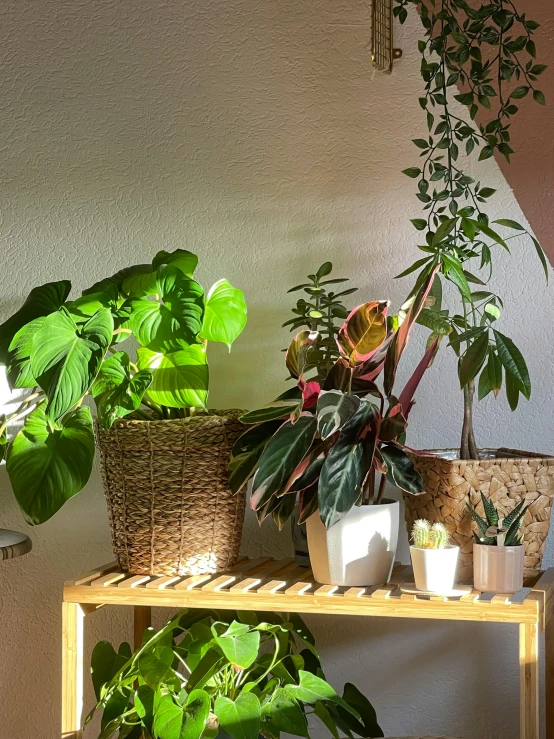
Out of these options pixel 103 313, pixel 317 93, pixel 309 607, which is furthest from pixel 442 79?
pixel 309 607

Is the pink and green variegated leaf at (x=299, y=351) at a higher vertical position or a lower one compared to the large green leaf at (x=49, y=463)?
higher

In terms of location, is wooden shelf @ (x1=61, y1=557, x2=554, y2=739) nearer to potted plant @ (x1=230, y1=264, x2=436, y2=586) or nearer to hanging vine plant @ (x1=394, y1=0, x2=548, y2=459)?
potted plant @ (x1=230, y1=264, x2=436, y2=586)

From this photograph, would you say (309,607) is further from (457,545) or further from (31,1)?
(31,1)

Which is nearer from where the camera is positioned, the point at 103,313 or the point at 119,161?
the point at 103,313

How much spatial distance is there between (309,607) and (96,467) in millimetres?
778

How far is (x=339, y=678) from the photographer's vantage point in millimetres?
1819

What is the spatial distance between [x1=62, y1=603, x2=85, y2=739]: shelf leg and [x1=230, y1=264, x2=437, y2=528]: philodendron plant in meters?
0.38

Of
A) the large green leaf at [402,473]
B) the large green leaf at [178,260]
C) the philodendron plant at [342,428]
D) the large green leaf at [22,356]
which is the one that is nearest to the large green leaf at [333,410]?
the philodendron plant at [342,428]

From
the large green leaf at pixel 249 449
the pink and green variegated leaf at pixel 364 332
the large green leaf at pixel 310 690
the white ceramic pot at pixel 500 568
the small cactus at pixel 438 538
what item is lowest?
the large green leaf at pixel 310 690

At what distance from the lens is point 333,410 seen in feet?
4.25

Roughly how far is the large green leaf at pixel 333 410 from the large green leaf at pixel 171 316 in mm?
236

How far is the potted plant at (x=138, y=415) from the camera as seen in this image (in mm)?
1335

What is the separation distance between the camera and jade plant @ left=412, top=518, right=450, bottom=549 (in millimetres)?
1351

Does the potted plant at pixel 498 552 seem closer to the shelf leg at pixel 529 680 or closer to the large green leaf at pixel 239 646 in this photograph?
the shelf leg at pixel 529 680
